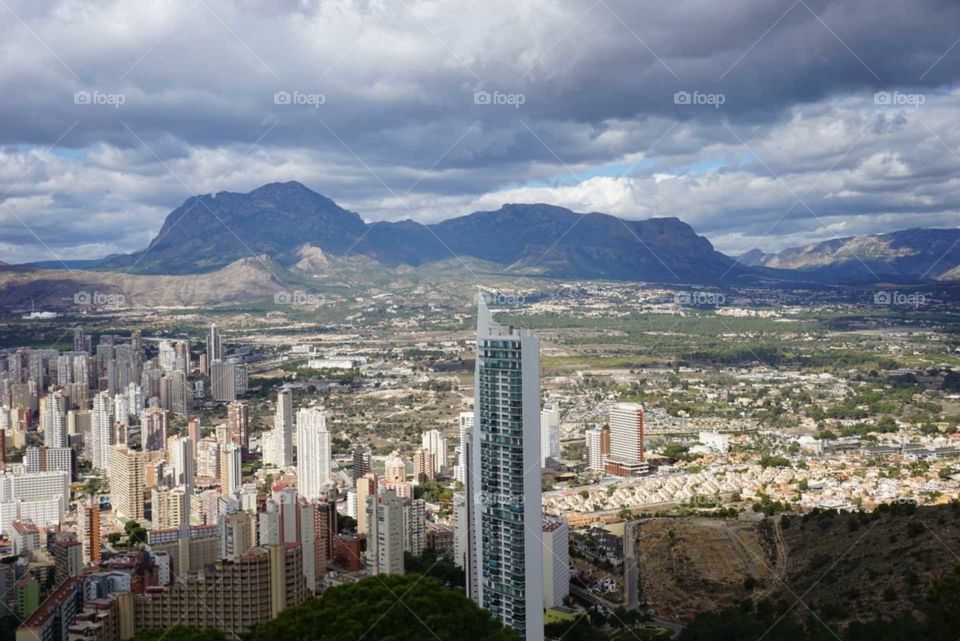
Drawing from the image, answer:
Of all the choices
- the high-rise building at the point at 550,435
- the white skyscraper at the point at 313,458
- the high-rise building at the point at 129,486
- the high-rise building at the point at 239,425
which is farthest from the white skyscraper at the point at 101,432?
the high-rise building at the point at 550,435

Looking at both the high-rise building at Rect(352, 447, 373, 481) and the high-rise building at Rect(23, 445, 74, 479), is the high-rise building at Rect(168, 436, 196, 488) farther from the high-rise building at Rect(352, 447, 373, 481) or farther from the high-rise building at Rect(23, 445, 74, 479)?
the high-rise building at Rect(352, 447, 373, 481)

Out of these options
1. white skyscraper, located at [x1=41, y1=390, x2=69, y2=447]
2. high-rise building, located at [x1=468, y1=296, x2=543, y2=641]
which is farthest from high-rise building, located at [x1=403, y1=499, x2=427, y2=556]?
white skyscraper, located at [x1=41, y1=390, x2=69, y2=447]

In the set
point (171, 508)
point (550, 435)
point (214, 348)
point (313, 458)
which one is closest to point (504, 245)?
point (214, 348)

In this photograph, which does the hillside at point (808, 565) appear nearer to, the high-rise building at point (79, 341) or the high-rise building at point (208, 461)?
the high-rise building at point (208, 461)

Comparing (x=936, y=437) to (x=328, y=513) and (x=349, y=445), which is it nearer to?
(x=349, y=445)

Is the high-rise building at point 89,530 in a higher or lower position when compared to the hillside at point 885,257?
lower

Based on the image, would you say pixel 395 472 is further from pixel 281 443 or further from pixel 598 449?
pixel 598 449
